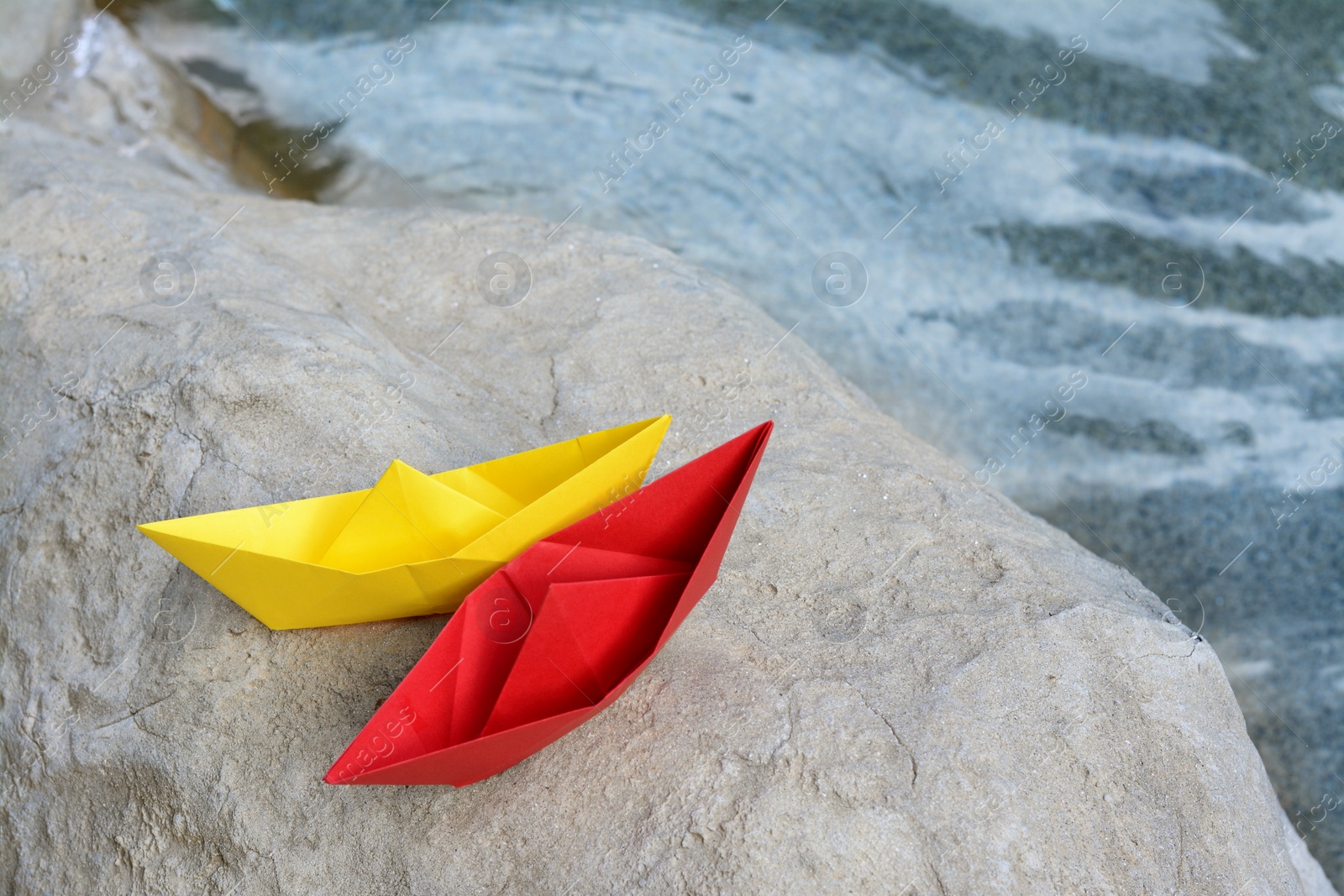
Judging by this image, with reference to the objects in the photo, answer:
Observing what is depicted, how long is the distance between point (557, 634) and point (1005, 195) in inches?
111

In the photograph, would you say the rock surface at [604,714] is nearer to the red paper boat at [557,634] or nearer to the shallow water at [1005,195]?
the red paper boat at [557,634]

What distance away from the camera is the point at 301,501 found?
151 cm

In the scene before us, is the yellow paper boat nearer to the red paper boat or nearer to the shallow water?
the red paper boat

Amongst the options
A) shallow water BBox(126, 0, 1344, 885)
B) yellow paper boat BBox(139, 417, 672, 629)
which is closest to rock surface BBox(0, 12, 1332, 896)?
yellow paper boat BBox(139, 417, 672, 629)

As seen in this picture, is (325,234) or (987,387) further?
(987,387)

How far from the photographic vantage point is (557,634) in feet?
4.42

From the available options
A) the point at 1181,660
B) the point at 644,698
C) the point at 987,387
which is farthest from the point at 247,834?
the point at 987,387

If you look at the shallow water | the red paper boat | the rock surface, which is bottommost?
the shallow water

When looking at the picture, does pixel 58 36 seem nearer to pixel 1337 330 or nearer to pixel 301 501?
pixel 301 501

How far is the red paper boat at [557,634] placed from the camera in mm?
1284

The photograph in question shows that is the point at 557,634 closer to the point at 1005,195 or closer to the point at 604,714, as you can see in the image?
the point at 604,714

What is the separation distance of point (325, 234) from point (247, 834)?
71.2 inches

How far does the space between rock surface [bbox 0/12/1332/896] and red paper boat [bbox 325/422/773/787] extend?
14 cm

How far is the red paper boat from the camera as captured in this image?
1284mm
